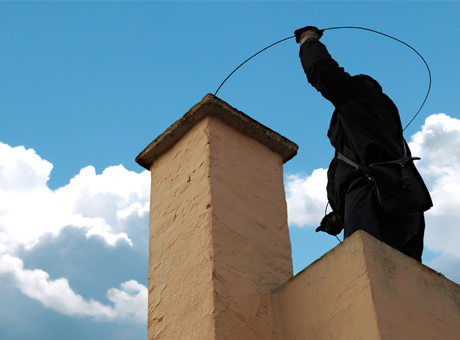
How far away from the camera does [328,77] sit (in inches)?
156

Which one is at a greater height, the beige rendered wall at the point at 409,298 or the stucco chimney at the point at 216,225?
the stucco chimney at the point at 216,225

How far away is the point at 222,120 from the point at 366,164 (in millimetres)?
882

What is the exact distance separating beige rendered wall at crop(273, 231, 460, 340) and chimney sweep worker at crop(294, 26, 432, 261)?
438 millimetres

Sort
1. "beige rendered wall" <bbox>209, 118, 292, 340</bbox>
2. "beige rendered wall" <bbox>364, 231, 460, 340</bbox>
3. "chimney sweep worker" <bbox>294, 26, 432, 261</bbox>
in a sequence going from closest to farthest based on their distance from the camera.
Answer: "beige rendered wall" <bbox>364, 231, 460, 340</bbox>, "beige rendered wall" <bbox>209, 118, 292, 340</bbox>, "chimney sweep worker" <bbox>294, 26, 432, 261</bbox>

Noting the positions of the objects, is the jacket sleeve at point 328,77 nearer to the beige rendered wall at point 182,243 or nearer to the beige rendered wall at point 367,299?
the beige rendered wall at point 182,243

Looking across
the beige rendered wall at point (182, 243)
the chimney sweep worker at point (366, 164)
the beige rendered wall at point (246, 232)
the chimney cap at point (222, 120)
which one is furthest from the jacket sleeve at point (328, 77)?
the beige rendered wall at point (182, 243)

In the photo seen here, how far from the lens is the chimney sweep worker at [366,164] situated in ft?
12.2

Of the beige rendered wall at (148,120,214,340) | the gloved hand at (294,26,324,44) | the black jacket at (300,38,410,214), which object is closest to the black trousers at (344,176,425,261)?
the black jacket at (300,38,410,214)

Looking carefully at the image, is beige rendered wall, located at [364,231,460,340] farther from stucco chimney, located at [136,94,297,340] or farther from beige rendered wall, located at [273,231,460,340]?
stucco chimney, located at [136,94,297,340]

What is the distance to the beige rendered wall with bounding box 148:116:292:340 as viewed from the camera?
11.2 ft

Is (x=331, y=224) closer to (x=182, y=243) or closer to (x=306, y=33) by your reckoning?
(x=182, y=243)

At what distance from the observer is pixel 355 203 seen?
3.81 meters

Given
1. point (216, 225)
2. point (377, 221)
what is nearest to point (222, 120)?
point (216, 225)

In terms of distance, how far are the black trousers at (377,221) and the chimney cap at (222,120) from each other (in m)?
0.65
